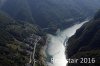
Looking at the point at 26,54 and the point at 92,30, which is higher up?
the point at 92,30

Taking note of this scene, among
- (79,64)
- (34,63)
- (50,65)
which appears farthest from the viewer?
(50,65)

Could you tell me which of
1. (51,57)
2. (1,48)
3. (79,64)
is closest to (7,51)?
(1,48)

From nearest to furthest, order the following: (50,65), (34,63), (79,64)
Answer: (79,64)
(34,63)
(50,65)

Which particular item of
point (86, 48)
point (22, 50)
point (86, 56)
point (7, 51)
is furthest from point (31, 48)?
point (86, 56)

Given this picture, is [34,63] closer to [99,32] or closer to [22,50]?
[22,50]

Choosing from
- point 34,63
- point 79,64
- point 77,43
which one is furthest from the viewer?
point 77,43

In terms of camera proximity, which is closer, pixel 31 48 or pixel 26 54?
pixel 26 54

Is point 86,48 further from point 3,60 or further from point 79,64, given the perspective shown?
point 3,60

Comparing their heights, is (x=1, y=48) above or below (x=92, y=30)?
below

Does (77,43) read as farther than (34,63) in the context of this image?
Yes
